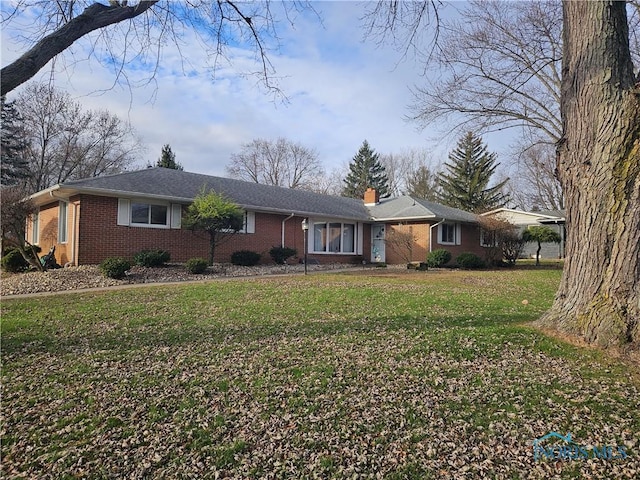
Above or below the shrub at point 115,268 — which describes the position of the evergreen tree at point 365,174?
above

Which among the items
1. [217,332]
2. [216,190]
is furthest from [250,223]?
[217,332]

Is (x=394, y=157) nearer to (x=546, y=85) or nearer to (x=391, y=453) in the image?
(x=546, y=85)

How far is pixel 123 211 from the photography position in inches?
522

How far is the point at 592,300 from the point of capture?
495cm

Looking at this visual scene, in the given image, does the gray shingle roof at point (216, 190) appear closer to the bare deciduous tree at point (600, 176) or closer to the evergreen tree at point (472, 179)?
the bare deciduous tree at point (600, 176)

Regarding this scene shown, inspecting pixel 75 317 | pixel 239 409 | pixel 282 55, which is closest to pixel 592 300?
pixel 239 409

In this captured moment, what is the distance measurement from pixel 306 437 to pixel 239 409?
707mm

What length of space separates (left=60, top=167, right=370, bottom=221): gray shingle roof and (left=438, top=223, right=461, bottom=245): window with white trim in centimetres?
375

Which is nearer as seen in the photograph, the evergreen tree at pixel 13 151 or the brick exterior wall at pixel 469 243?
the brick exterior wall at pixel 469 243

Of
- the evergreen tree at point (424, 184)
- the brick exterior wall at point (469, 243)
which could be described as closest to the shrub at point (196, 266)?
the brick exterior wall at point (469, 243)

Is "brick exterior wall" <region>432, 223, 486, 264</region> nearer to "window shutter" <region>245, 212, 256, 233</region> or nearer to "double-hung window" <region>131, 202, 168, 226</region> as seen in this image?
"window shutter" <region>245, 212, 256, 233</region>

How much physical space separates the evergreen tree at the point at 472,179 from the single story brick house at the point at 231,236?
17.3m

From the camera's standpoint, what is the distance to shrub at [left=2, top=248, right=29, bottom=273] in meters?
12.8

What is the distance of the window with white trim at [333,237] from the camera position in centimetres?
1906
